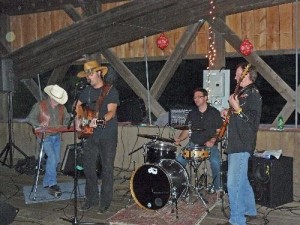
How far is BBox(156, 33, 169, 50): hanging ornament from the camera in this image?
388 inches

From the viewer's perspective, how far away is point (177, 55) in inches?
399

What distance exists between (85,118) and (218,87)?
305 cm

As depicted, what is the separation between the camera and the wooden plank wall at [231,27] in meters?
9.06

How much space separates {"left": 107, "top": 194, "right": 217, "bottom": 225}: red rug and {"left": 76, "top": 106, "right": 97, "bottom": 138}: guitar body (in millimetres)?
1311

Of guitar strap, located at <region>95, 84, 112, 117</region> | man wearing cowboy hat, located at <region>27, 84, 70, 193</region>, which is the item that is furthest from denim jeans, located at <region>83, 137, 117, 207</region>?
man wearing cowboy hat, located at <region>27, 84, 70, 193</region>

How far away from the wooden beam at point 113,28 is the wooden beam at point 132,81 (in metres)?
0.38

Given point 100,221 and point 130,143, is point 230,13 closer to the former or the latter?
point 130,143

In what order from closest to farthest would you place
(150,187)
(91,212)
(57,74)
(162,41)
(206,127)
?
(150,187)
(91,212)
(206,127)
(162,41)
(57,74)

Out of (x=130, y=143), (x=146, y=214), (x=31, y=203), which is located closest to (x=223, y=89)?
(x=130, y=143)

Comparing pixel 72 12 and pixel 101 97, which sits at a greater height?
pixel 72 12

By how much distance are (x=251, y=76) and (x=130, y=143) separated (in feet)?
15.6

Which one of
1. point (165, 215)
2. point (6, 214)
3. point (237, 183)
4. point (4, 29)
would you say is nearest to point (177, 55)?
point (165, 215)

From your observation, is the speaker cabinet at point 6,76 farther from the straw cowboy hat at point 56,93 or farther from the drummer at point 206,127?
the drummer at point 206,127

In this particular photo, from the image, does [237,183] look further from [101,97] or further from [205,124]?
[101,97]
